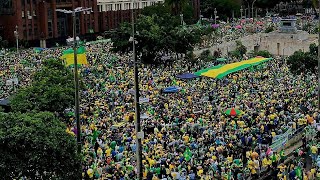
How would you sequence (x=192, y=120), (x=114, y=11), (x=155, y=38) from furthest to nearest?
(x=114, y=11) → (x=155, y=38) → (x=192, y=120)

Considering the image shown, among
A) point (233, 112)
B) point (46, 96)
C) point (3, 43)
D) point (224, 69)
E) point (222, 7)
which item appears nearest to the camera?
point (46, 96)

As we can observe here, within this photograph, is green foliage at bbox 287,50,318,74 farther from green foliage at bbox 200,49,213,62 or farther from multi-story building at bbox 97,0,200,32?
multi-story building at bbox 97,0,200,32

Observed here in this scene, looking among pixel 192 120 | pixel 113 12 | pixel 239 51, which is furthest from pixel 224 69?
pixel 113 12

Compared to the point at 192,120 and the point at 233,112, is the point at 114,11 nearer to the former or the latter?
the point at 233,112

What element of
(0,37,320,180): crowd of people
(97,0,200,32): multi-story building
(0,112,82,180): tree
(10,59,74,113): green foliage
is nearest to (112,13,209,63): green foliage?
(0,37,320,180): crowd of people

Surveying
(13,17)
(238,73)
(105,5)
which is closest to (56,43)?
(13,17)

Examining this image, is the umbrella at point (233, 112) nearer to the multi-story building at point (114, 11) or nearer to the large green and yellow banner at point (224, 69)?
the large green and yellow banner at point (224, 69)
